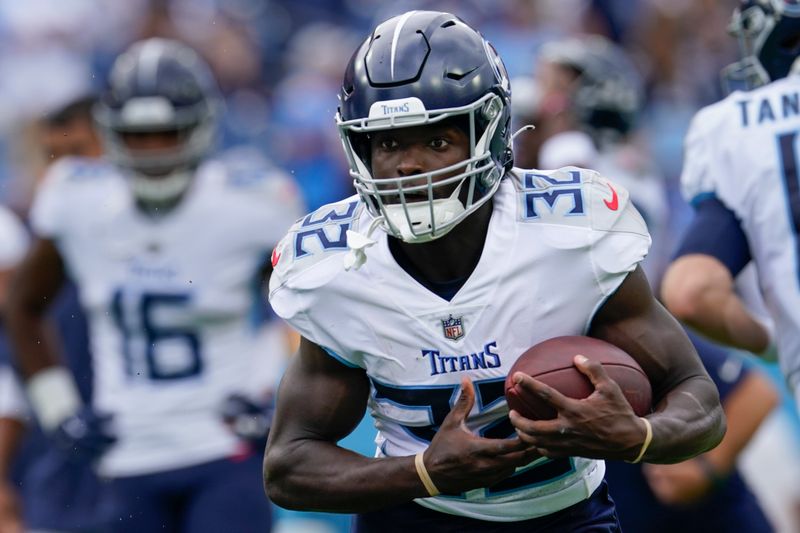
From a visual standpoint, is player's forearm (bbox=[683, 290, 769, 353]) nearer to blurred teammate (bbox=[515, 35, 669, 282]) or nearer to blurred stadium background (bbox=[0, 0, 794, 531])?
blurred teammate (bbox=[515, 35, 669, 282])

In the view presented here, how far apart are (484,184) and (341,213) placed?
370mm

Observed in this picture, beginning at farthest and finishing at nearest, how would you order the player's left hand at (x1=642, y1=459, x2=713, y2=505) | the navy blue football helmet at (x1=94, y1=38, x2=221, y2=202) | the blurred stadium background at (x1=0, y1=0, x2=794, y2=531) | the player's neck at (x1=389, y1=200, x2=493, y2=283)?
the blurred stadium background at (x1=0, y1=0, x2=794, y2=531), the navy blue football helmet at (x1=94, y1=38, x2=221, y2=202), the player's left hand at (x1=642, y1=459, x2=713, y2=505), the player's neck at (x1=389, y1=200, x2=493, y2=283)

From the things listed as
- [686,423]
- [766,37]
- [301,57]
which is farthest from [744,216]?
[301,57]

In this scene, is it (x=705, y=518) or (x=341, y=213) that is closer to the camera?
(x=341, y=213)

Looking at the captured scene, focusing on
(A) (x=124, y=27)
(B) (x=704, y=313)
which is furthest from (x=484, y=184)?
(A) (x=124, y=27)

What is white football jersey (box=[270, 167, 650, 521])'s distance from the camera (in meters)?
3.21

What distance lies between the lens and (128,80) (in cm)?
586

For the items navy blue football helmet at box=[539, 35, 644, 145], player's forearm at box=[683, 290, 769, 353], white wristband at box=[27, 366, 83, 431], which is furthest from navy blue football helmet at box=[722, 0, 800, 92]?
white wristband at box=[27, 366, 83, 431]

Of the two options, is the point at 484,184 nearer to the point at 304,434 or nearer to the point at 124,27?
the point at 304,434

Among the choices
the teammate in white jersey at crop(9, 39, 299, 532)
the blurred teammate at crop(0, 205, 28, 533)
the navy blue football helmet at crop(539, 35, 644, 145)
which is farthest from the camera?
the navy blue football helmet at crop(539, 35, 644, 145)

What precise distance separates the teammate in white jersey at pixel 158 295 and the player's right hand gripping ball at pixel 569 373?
224 centimetres

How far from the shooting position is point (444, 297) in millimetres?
3258

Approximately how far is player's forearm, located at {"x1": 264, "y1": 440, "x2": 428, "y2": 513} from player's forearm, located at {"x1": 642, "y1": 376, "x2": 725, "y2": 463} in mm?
499

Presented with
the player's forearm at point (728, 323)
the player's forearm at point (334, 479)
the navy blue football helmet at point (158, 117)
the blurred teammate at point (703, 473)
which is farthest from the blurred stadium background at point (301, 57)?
the player's forearm at point (334, 479)
